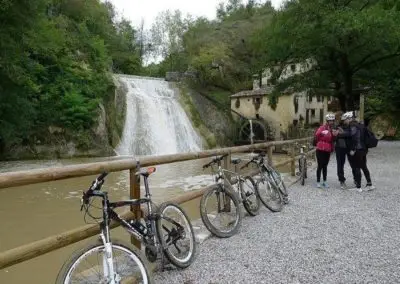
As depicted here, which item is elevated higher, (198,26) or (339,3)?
(198,26)

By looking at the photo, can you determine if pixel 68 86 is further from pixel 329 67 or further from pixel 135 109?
pixel 329 67

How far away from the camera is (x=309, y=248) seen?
16.1 feet

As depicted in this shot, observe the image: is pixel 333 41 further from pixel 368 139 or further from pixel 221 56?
pixel 221 56

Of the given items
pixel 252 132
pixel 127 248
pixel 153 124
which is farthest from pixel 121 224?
pixel 252 132

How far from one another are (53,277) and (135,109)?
21.2 m

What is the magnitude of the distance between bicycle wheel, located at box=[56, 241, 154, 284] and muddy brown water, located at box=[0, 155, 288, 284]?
1887 millimetres

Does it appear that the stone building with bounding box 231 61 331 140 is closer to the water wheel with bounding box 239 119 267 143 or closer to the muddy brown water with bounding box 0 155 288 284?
the water wheel with bounding box 239 119 267 143

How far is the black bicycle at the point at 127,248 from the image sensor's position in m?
3.04

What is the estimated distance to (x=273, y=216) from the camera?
6.75 m

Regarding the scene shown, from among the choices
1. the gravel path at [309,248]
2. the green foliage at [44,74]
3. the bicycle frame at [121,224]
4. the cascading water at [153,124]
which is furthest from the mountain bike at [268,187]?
the cascading water at [153,124]

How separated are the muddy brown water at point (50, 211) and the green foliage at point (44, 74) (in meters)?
3.52

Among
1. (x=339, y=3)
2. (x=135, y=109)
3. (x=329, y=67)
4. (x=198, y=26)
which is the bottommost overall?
(x=135, y=109)

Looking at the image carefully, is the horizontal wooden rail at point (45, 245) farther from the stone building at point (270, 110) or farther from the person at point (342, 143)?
the stone building at point (270, 110)

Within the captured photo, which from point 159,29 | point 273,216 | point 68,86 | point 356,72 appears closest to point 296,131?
point 356,72
